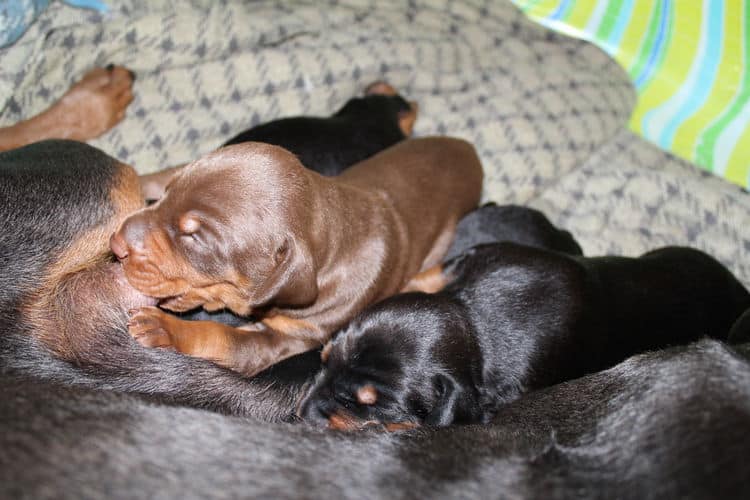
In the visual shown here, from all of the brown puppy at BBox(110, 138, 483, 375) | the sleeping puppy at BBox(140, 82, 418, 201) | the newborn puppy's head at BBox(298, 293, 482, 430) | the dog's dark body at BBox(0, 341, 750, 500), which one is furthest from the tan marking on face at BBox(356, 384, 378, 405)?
the sleeping puppy at BBox(140, 82, 418, 201)

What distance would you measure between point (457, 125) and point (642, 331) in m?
1.72

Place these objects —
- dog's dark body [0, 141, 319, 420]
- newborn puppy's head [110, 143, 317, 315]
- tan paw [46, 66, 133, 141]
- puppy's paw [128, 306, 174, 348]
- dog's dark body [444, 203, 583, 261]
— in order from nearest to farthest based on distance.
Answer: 1. dog's dark body [0, 141, 319, 420]
2. puppy's paw [128, 306, 174, 348]
3. newborn puppy's head [110, 143, 317, 315]
4. tan paw [46, 66, 133, 141]
5. dog's dark body [444, 203, 583, 261]

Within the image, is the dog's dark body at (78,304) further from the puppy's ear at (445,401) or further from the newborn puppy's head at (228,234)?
the puppy's ear at (445,401)

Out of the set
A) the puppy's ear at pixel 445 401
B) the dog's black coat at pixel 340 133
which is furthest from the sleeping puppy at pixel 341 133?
the puppy's ear at pixel 445 401

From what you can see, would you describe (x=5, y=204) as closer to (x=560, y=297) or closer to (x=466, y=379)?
(x=466, y=379)

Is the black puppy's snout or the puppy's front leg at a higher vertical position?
the puppy's front leg

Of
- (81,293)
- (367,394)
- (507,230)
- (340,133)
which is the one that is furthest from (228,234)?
(507,230)

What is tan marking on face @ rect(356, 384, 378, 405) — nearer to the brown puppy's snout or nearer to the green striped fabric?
the brown puppy's snout

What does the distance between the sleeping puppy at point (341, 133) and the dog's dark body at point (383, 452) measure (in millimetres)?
1652

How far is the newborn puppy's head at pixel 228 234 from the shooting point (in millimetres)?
2441

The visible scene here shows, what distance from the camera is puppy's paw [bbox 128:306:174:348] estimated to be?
7.66 feet

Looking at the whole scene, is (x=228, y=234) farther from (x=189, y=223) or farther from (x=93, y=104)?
(x=93, y=104)

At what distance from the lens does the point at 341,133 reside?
371 cm

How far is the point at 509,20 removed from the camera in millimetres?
4648
